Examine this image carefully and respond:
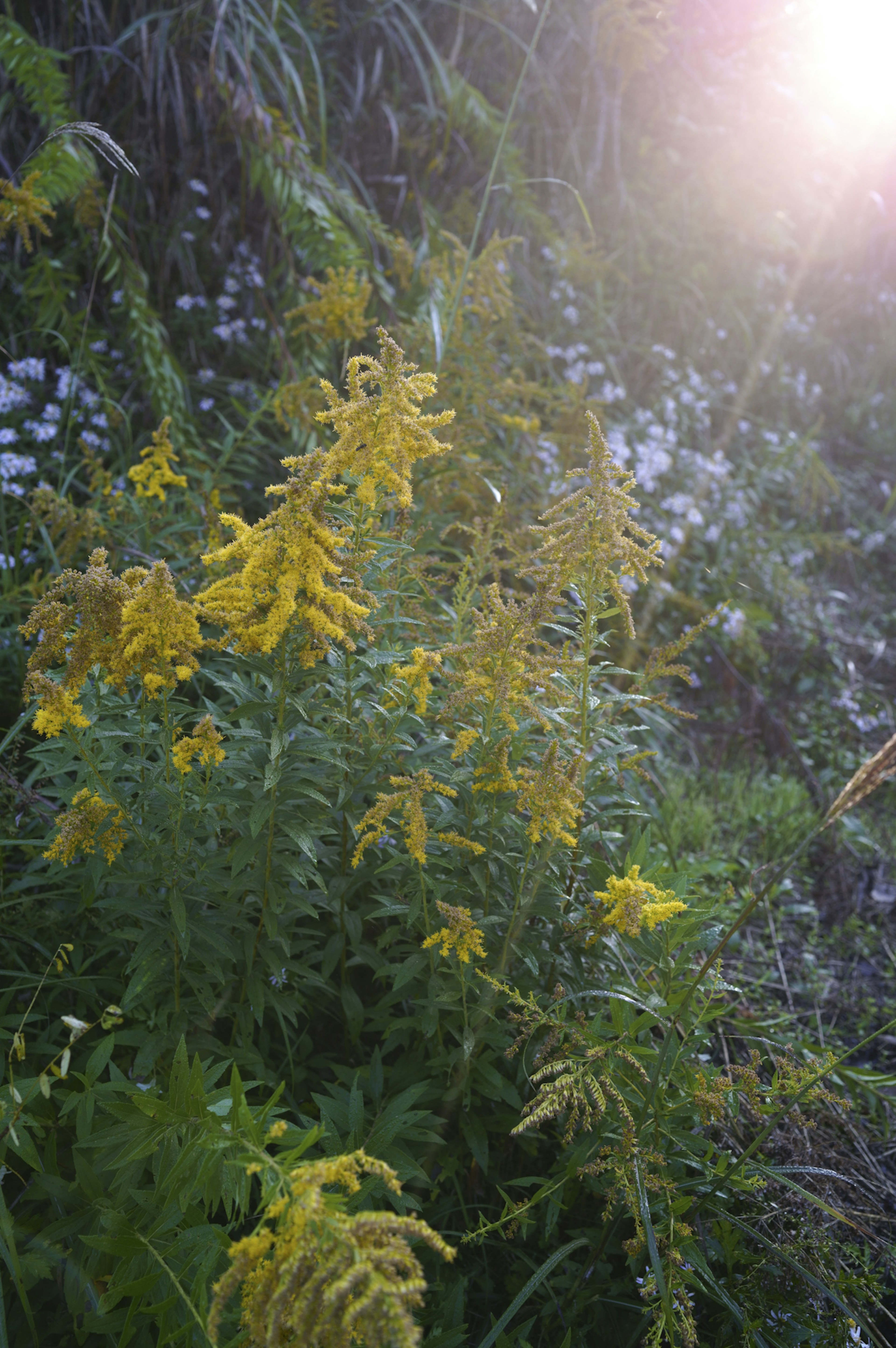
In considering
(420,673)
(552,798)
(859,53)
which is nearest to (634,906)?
(552,798)

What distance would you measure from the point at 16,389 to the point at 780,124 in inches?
197

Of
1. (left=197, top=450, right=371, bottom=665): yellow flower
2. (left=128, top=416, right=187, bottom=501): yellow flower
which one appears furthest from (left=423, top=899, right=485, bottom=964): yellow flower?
(left=128, top=416, right=187, bottom=501): yellow flower

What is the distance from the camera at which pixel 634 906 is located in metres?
1.36

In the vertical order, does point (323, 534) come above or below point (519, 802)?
above

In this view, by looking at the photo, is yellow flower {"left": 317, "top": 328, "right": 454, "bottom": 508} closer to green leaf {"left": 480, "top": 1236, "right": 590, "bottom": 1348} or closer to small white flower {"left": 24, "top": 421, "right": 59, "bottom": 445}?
green leaf {"left": 480, "top": 1236, "right": 590, "bottom": 1348}

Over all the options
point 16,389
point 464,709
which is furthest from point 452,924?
point 16,389

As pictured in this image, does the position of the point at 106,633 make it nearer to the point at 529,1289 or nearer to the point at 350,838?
the point at 350,838

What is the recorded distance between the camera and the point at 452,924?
1.33m

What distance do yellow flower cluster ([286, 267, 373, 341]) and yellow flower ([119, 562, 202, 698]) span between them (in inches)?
61.8

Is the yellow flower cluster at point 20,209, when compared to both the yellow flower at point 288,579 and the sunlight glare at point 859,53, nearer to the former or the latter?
the yellow flower at point 288,579

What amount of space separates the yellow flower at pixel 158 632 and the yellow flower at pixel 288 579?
0.04m

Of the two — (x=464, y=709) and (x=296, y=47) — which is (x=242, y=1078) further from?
(x=296, y=47)

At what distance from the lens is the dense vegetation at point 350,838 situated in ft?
4.08

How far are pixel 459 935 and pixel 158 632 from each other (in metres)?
0.64
